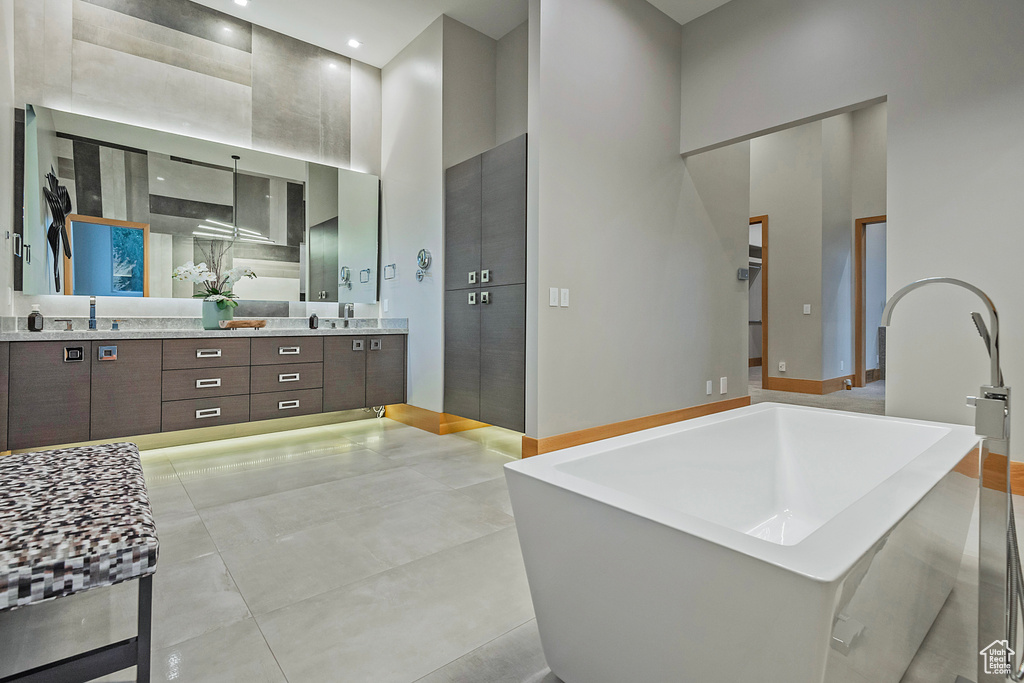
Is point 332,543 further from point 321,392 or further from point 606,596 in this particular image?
point 321,392

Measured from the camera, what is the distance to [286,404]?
3459 mm

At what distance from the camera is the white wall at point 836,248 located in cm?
564

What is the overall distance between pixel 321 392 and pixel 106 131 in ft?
7.01

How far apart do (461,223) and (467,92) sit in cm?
110

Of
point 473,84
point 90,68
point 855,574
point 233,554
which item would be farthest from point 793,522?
point 90,68

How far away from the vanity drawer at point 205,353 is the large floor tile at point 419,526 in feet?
5.58

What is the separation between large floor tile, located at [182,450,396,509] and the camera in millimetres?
2350

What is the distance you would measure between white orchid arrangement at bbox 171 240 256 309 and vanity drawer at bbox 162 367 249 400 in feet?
1.69

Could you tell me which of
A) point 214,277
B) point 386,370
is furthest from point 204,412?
point 386,370

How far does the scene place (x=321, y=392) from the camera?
3619mm

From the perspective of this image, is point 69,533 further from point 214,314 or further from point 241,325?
point 241,325

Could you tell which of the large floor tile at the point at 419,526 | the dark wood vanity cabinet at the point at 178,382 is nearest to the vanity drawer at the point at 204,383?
the dark wood vanity cabinet at the point at 178,382

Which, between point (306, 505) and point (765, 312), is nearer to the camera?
point (306, 505)

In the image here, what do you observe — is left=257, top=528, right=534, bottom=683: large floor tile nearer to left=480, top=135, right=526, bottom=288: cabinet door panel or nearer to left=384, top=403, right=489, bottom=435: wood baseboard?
left=480, top=135, right=526, bottom=288: cabinet door panel
